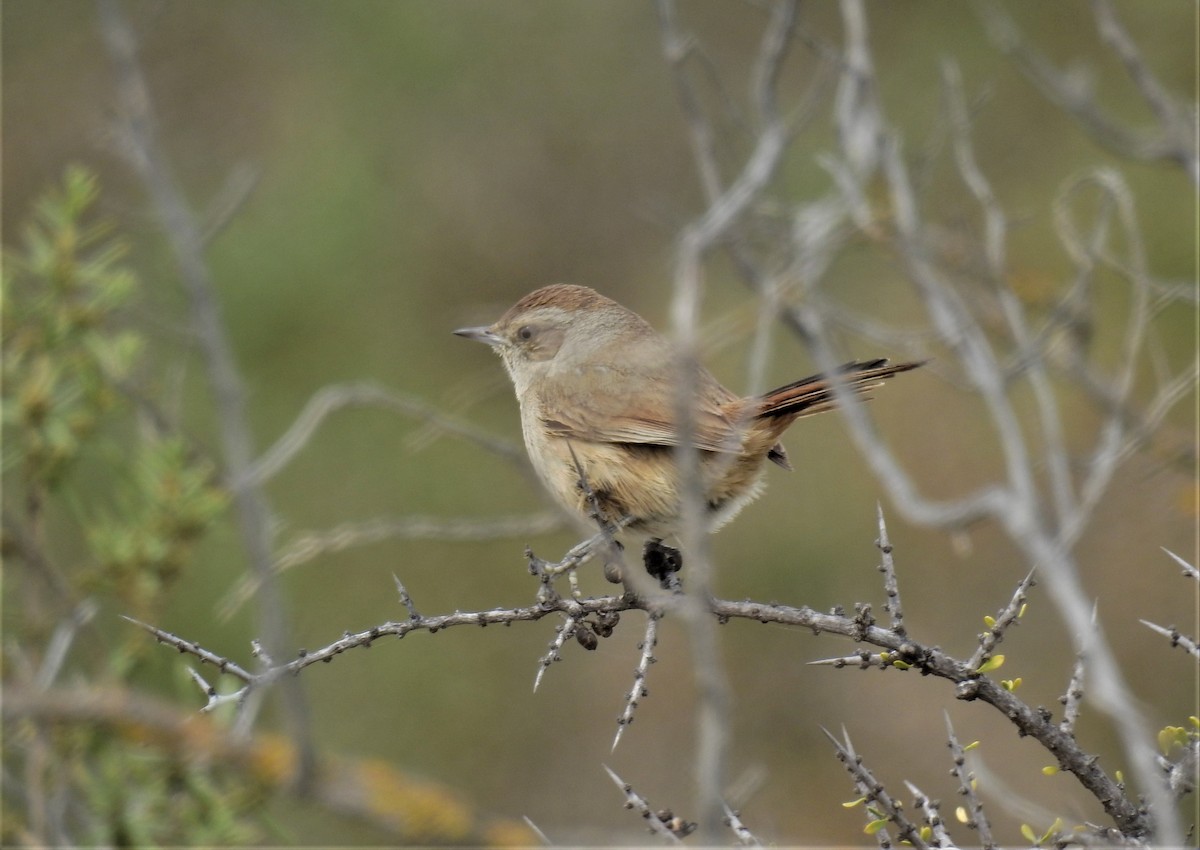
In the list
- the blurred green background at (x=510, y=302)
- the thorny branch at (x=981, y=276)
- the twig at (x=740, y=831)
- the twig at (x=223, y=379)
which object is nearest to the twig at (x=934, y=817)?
the twig at (x=740, y=831)

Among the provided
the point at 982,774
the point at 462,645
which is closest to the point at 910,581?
the point at 462,645

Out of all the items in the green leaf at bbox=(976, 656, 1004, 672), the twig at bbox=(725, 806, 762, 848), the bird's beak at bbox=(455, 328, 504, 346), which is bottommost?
the twig at bbox=(725, 806, 762, 848)

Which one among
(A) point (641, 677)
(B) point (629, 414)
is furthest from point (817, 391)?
(A) point (641, 677)

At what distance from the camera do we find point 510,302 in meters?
8.88

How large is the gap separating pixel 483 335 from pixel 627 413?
1189 millimetres

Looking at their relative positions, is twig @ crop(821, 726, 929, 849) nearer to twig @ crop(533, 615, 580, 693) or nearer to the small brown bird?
twig @ crop(533, 615, 580, 693)

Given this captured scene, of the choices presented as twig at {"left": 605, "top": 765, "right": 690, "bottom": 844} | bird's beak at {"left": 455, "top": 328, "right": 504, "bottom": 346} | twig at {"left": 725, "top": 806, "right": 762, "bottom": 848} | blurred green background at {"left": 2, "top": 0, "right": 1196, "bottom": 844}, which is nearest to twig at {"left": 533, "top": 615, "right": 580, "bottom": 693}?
twig at {"left": 605, "top": 765, "right": 690, "bottom": 844}

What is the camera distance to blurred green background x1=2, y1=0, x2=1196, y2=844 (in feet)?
24.1

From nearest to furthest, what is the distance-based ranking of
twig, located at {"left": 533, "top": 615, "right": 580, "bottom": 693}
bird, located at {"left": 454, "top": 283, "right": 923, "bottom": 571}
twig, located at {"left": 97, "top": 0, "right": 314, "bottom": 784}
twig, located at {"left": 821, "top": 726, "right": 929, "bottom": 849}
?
twig, located at {"left": 97, "top": 0, "right": 314, "bottom": 784}
twig, located at {"left": 821, "top": 726, "right": 929, "bottom": 849}
twig, located at {"left": 533, "top": 615, "right": 580, "bottom": 693}
bird, located at {"left": 454, "top": 283, "right": 923, "bottom": 571}

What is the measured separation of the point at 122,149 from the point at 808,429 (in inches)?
215

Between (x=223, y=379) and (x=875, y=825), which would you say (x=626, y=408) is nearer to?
(x=875, y=825)

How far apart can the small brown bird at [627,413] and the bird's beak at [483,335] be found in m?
0.11

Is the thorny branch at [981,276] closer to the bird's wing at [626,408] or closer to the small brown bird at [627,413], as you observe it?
the small brown bird at [627,413]

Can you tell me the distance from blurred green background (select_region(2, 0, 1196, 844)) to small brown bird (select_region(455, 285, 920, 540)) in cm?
108
